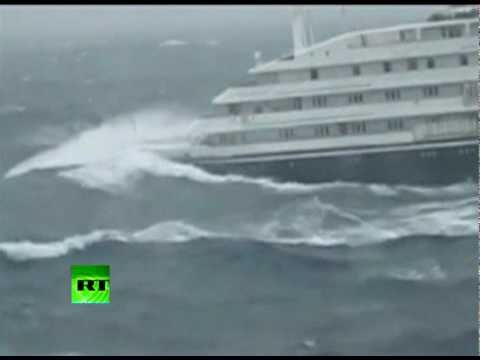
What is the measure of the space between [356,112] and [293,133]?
0.35m

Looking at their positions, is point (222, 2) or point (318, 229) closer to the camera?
point (222, 2)

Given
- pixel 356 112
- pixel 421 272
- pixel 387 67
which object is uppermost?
pixel 387 67

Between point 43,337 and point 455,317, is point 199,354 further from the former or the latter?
point 455,317

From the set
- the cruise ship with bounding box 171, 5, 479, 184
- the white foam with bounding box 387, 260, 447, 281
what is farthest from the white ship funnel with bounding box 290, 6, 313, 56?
the white foam with bounding box 387, 260, 447, 281

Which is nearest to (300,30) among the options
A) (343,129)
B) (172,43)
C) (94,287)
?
(343,129)

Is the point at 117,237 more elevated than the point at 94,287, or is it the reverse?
the point at 117,237

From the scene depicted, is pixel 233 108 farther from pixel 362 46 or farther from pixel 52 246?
pixel 52 246

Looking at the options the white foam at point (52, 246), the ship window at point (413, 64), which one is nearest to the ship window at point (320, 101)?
the ship window at point (413, 64)

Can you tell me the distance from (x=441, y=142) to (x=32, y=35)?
87.2 inches

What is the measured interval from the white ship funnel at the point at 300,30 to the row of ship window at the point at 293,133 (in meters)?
0.41

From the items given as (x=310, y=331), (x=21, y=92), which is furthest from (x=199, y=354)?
(x=21, y=92)

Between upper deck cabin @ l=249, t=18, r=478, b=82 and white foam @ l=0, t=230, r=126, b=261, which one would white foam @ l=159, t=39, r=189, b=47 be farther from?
white foam @ l=0, t=230, r=126, b=261

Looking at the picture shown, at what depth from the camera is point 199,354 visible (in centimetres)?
470

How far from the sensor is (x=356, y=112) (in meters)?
4.74
